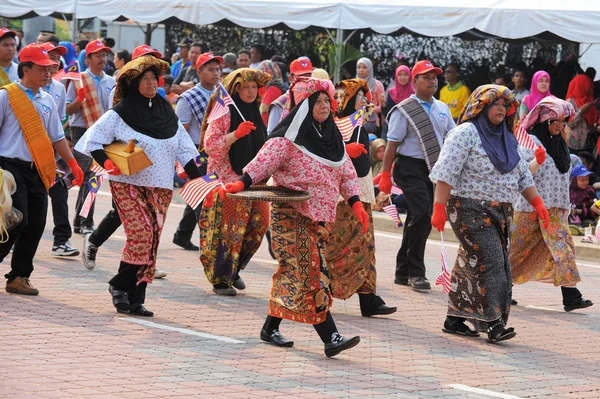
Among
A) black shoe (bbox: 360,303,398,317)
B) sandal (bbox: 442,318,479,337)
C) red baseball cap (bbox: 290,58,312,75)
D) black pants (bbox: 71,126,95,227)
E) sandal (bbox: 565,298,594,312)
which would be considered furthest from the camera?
black pants (bbox: 71,126,95,227)

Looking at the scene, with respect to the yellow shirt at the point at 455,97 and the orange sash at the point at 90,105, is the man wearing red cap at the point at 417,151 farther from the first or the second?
the yellow shirt at the point at 455,97

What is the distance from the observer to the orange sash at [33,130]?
9297 millimetres

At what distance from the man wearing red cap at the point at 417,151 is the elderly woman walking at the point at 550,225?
968mm

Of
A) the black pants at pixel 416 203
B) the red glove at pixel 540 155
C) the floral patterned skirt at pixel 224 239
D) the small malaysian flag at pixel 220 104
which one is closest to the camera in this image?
the red glove at pixel 540 155

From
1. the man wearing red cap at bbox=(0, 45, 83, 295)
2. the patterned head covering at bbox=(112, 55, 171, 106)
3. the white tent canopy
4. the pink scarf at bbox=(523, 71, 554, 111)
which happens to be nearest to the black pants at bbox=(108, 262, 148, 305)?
the man wearing red cap at bbox=(0, 45, 83, 295)

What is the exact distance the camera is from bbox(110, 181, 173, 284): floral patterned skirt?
28.8ft

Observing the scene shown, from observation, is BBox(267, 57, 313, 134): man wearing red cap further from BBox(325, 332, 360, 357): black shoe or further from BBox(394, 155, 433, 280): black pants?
BBox(325, 332, 360, 357): black shoe

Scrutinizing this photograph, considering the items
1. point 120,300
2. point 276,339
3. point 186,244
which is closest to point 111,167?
point 120,300

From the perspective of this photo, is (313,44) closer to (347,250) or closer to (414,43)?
(414,43)

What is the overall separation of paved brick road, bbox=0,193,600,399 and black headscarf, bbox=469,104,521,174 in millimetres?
1296

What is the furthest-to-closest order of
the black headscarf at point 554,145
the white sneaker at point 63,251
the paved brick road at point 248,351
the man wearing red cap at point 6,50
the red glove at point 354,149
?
the white sneaker at point 63,251 < the man wearing red cap at point 6,50 < the black headscarf at point 554,145 < the red glove at point 354,149 < the paved brick road at point 248,351

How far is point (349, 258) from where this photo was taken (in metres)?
9.48

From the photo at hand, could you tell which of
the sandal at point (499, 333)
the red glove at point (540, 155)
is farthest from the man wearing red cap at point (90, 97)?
the sandal at point (499, 333)

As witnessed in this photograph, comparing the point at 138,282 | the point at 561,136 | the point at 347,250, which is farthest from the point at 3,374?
the point at 561,136
